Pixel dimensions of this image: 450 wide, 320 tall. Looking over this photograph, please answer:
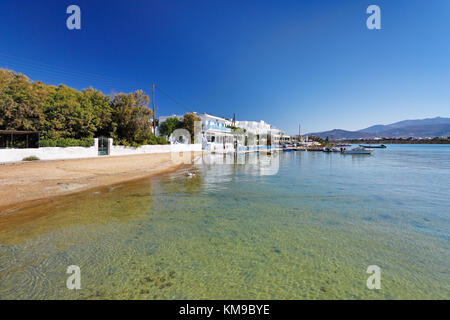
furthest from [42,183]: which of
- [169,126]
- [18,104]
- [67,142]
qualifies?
[169,126]

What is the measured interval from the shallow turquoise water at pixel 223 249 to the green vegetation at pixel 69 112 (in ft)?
46.4

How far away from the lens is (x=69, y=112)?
19.1 metres

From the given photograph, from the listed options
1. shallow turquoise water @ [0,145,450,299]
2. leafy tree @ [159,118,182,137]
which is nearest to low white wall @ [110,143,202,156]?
leafy tree @ [159,118,182,137]

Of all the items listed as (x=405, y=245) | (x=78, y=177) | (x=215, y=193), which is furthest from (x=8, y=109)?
(x=405, y=245)

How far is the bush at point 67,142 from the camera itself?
17328 mm

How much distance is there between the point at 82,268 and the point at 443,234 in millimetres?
8601

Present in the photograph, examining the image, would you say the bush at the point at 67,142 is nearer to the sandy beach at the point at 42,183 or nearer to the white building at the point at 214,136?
the sandy beach at the point at 42,183

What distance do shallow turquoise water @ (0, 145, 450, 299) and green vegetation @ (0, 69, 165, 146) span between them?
14.1m

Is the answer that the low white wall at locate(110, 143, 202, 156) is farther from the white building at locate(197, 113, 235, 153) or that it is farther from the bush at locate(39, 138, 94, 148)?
the white building at locate(197, 113, 235, 153)

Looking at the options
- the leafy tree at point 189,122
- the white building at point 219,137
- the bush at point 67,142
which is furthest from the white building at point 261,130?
the bush at point 67,142

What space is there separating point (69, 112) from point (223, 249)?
2147 centimetres

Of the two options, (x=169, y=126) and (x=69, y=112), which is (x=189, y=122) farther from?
(x=69, y=112)

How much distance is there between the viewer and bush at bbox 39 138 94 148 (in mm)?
17328
